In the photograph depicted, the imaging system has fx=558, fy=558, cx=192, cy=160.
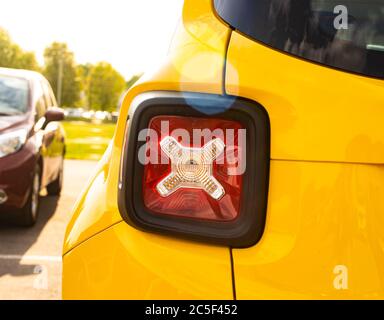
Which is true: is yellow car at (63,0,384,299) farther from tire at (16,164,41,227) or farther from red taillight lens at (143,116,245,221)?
tire at (16,164,41,227)

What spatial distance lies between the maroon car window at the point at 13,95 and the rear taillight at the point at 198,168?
491 cm

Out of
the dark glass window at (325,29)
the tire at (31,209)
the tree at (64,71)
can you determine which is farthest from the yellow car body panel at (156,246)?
the tree at (64,71)

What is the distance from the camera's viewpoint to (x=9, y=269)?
4.25 meters

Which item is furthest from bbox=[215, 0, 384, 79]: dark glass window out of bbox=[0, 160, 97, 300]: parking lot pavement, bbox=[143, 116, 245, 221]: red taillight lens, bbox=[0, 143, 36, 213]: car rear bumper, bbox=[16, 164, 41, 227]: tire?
bbox=[16, 164, 41, 227]: tire

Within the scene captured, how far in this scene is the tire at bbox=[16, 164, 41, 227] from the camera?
221 inches

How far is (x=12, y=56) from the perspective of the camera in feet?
238

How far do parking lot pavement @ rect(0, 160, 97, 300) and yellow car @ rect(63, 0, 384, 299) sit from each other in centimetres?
214

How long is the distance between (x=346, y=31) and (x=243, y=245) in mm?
635

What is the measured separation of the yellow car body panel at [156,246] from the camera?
1413mm

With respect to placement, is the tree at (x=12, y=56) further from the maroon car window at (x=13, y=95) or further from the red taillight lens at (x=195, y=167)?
the red taillight lens at (x=195, y=167)

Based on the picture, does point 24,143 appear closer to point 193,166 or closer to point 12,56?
point 193,166

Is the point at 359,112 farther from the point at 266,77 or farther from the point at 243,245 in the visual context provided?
the point at 243,245

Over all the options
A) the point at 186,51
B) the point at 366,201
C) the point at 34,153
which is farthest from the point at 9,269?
the point at 366,201

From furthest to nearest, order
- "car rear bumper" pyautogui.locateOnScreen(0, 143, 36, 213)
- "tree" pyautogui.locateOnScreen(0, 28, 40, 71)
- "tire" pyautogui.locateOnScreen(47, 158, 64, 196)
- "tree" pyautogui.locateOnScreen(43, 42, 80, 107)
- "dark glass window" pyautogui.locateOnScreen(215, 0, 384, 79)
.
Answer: "tree" pyautogui.locateOnScreen(43, 42, 80, 107) < "tree" pyautogui.locateOnScreen(0, 28, 40, 71) < "tire" pyautogui.locateOnScreen(47, 158, 64, 196) < "car rear bumper" pyautogui.locateOnScreen(0, 143, 36, 213) < "dark glass window" pyautogui.locateOnScreen(215, 0, 384, 79)
